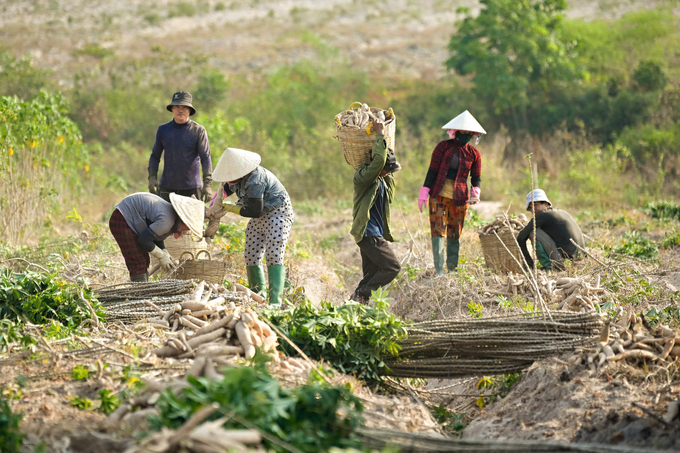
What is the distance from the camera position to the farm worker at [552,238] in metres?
6.82

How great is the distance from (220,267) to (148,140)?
1346 centimetres

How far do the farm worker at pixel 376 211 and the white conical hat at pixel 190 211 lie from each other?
133 centimetres

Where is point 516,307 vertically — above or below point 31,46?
below

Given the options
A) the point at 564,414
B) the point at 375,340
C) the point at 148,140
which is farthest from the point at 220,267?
the point at 148,140

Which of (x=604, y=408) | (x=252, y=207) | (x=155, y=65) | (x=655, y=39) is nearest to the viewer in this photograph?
(x=604, y=408)

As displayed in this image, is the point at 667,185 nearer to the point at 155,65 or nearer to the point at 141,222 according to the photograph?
the point at 141,222

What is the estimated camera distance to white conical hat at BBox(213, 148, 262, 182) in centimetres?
545

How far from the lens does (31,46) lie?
27.3 meters

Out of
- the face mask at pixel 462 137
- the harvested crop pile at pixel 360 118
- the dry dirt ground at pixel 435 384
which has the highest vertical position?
the harvested crop pile at pixel 360 118

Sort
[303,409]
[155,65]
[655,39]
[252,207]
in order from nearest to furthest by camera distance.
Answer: [303,409] < [252,207] < [655,39] < [155,65]

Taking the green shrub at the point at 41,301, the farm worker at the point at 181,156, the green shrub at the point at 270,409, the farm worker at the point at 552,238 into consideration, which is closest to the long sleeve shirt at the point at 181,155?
the farm worker at the point at 181,156

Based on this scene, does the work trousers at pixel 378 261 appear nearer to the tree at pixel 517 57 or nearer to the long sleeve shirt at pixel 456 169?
the long sleeve shirt at pixel 456 169

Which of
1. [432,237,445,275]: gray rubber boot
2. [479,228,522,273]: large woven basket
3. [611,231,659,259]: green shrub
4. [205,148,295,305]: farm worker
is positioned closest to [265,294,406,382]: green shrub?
[205,148,295,305]: farm worker

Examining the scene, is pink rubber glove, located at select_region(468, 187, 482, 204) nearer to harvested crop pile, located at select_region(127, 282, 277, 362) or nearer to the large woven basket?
the large woven basket
